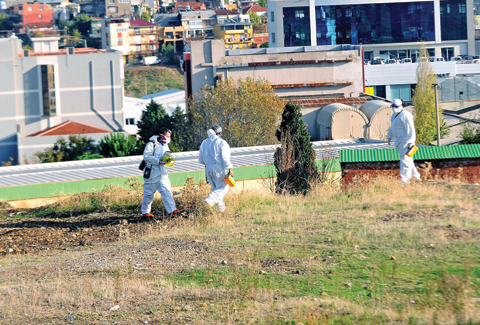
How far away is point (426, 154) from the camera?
14305 millimetres

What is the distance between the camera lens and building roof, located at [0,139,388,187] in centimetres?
1914

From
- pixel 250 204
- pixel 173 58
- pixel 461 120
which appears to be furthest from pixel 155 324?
pixel 173 58

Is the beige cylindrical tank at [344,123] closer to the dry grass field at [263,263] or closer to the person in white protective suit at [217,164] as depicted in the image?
the dry grass field at [263,263]

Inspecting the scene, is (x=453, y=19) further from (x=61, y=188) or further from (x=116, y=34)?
(x=61, y=188)

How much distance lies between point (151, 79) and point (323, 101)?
57757 millimetres

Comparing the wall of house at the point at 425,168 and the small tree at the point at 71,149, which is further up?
the small tree at the point at 71,149

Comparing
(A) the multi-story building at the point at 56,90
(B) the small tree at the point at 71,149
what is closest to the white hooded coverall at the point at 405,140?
(B) the small tree at the point at 71,149

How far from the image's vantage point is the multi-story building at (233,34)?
11331 cm

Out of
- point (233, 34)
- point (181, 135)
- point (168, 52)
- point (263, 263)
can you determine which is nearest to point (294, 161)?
point (263, 263)

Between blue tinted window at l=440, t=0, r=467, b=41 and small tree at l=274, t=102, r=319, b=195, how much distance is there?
76684 millimetres

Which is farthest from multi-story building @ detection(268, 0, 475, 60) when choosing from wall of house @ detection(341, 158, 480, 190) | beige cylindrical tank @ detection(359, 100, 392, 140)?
wall of house @ detection(341, 158, 480, 190)

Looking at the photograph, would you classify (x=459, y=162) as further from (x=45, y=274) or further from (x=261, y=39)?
(x=261, y=39)

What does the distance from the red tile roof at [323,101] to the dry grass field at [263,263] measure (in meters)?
38.6

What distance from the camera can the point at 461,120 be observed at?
52875mm
